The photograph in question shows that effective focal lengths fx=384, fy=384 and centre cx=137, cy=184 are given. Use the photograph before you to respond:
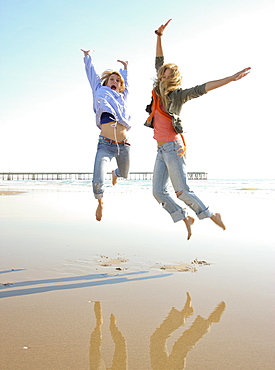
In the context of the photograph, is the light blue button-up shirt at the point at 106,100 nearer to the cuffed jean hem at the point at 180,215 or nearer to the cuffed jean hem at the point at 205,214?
the cuffed jean hem at the point at 180,215

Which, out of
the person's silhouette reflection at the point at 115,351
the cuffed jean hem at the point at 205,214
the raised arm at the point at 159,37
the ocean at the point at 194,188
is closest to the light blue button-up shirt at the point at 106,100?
the raised arm at the point at 159,37

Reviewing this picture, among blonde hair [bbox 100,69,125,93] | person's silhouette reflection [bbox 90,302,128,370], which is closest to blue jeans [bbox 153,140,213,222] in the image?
blonde hair [bbox 100,69,125,93]

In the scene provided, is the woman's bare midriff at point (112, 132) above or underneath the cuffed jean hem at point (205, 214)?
above

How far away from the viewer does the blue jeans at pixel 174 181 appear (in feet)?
12.8

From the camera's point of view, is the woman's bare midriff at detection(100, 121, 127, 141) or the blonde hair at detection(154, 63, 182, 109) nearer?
the blonde hair at detection(154, 63, 182, 109)

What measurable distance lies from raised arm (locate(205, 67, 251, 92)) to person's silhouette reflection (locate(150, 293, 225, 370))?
1930 mm

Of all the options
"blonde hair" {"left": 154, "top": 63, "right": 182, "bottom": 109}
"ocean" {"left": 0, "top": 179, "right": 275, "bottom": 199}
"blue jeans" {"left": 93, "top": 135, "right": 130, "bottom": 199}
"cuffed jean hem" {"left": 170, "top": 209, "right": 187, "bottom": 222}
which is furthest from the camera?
"ocean" {"left": 0, "top": 179, "right": 275, "bottom": 199}

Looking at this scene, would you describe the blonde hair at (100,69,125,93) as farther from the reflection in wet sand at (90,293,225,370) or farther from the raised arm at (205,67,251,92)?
the reflection in wet sand at (90,293,225,370)

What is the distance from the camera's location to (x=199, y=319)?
2109 millimetres

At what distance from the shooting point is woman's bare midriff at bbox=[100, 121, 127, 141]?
451cm

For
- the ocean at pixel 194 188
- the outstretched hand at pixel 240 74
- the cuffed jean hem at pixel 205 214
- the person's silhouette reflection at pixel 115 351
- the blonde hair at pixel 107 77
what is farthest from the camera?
the ocean at pixel 194 188

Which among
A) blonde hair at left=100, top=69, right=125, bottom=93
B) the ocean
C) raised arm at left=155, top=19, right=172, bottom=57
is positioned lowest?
the ocean

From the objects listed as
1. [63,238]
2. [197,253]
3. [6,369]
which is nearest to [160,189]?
[197,253]

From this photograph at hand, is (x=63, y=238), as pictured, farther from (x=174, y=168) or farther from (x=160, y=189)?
(x=174, y=168)
